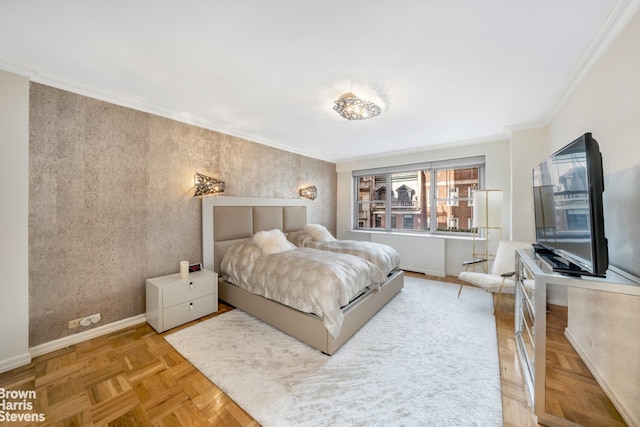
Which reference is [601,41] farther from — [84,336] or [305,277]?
[84,336]

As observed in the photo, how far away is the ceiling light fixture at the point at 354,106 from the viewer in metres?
2.34

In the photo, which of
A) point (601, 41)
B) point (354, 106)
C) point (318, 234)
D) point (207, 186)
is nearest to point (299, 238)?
point (318, 234)

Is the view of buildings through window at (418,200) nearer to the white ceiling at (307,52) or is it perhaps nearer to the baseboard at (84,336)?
the white ceiling at (307,52)

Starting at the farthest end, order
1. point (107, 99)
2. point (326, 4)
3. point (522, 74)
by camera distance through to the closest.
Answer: point (107, 99) → point (522, 74) → point (326, 4)

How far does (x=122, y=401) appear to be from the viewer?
165 centimetres

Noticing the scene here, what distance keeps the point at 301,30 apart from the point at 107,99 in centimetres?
233

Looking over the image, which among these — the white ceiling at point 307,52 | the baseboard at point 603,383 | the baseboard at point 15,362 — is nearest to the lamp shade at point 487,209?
the white ceiling at point 307,52

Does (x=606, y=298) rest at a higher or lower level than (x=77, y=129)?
lower

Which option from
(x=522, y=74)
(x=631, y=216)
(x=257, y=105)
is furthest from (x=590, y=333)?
(x=257, y=105)

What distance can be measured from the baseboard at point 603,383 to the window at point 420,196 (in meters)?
2.80

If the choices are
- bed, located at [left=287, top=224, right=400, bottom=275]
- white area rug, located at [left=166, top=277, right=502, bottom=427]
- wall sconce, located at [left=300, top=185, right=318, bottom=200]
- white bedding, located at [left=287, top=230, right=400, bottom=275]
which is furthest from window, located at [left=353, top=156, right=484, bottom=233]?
white area rug, located at [left=166, top=277, right=502, bottom=427]

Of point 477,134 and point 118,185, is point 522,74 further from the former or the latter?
point 118,185

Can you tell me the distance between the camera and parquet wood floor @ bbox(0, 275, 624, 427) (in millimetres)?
1511

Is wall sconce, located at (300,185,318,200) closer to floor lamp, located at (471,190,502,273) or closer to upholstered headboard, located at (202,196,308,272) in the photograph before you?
upholstered headboard, located at (202,196,308,272)
